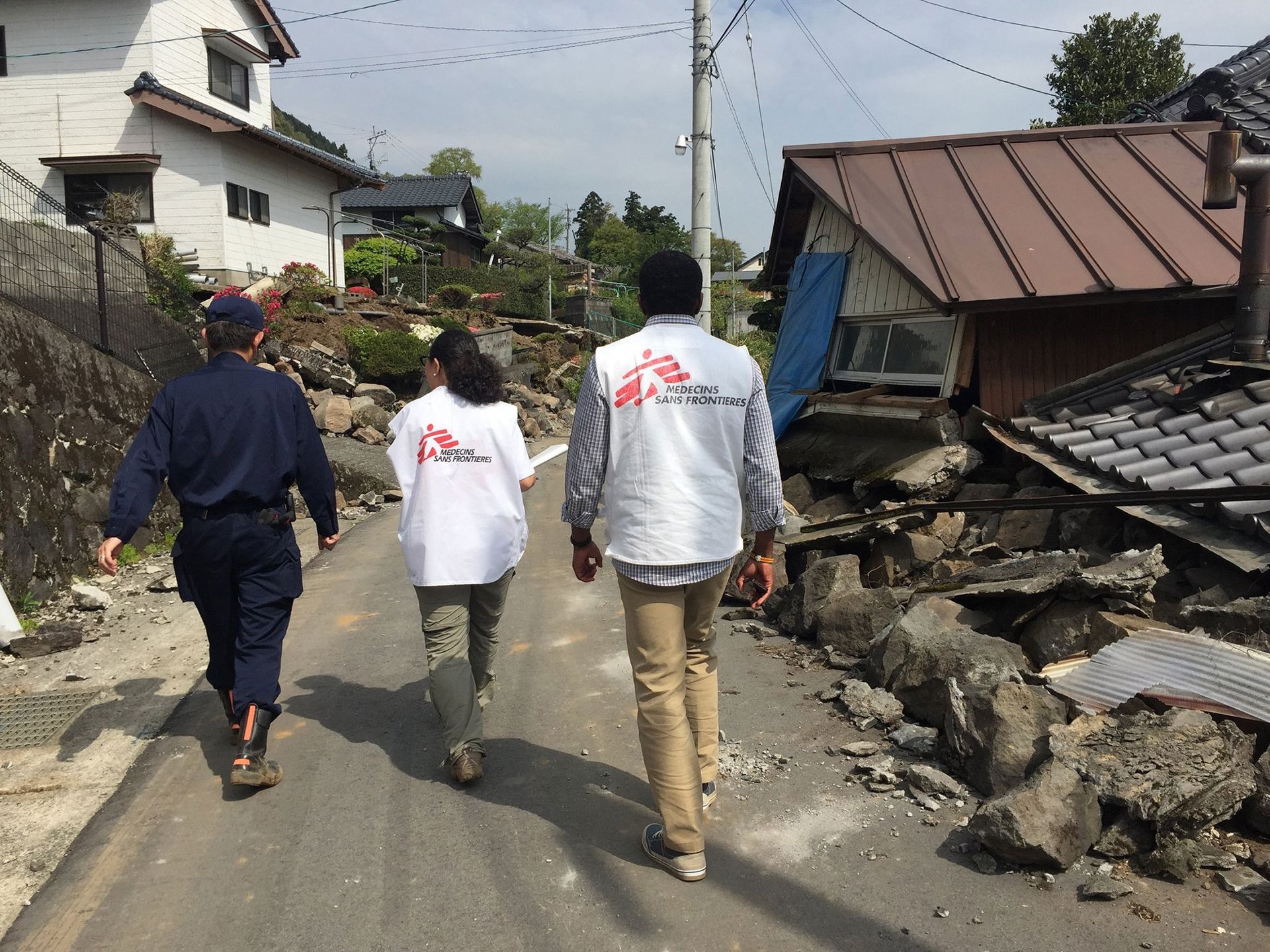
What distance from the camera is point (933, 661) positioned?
4207 millimetres

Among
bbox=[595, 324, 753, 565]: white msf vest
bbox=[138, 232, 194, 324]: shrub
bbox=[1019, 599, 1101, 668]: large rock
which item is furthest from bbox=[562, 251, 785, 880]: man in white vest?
bbox=[138, 232, 194, 324]: shrub

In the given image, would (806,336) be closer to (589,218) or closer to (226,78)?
(226,78)

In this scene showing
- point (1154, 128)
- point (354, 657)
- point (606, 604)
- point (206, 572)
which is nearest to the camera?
point (206, 572)

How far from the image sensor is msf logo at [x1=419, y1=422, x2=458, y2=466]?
3.91 metres

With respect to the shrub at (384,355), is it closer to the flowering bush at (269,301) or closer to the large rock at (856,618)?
the flowering bush at (269,301)

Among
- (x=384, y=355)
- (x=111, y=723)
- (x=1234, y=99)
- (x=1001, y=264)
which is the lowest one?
(x=111, y=723)

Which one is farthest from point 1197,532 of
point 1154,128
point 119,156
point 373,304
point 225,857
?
point 119,156

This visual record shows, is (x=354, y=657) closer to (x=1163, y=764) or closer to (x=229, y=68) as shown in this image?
(x=1163, y=764)

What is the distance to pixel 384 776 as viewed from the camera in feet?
12.9

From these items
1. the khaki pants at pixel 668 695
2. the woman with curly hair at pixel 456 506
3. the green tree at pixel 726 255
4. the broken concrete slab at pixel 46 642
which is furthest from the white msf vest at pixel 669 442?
the green tree at pixel 726 255

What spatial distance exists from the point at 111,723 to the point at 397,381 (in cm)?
1410

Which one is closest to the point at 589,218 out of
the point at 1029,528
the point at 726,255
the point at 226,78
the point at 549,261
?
the point at 726,255

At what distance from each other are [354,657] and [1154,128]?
364 inches

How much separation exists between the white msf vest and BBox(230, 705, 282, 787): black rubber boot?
1.76 m
